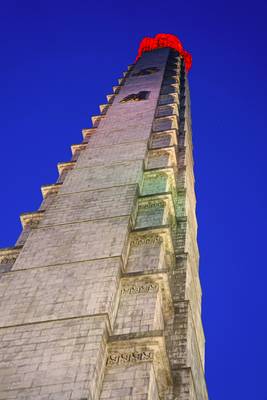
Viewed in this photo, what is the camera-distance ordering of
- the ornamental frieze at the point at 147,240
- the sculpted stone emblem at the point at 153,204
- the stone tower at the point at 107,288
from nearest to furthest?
the stone tower at the point at 107,288 → the ornamental frieze at the point at 147,240 → the sculpted stone emblem at the point at 153,204

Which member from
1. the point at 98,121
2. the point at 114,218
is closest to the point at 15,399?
the point at 114,218

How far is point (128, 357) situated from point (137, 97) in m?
20.8

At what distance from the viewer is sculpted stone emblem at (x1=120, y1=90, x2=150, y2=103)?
30.5 meters

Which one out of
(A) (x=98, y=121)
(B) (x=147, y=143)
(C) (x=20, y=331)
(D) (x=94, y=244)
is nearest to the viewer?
(C) (x=20, y=331)

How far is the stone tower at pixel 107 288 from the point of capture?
11758mm

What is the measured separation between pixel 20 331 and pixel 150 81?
78.3ft

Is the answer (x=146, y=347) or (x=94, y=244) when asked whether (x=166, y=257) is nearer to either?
(x=94, y=244)

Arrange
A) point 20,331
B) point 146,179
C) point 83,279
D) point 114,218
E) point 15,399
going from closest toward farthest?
1. point 15,399
2. point 20,331
3. point 83,279
4. point 114,218
5. point 146,179

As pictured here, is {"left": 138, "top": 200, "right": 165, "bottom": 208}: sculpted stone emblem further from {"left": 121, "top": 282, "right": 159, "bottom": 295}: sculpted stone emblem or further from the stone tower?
{"left": 121, "top": 282, "right": 159, "bottom": 295}: sculpted stone emblem

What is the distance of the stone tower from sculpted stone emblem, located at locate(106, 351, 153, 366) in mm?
23

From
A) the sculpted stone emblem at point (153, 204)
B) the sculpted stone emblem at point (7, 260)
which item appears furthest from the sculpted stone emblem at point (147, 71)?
the sculpted stone emblem at point (7, 260)

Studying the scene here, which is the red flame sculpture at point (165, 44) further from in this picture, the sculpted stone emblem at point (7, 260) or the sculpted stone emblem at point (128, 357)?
the sculpted stone emblem at point (128, 357)

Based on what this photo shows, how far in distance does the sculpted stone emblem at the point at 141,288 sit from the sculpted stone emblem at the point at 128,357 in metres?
2.23

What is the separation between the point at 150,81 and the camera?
34.4 metres
